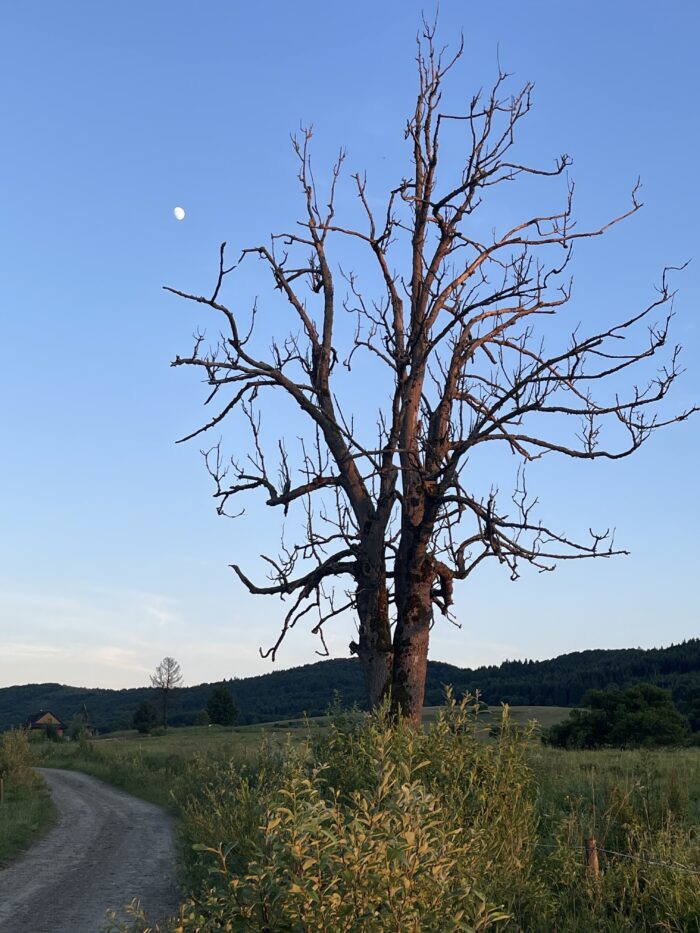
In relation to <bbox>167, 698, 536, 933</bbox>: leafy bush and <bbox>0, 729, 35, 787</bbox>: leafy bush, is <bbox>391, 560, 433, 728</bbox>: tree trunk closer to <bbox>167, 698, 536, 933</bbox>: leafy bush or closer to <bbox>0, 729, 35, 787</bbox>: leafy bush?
<bbox>167, 698, 536, 933</bbox>: leafy bush


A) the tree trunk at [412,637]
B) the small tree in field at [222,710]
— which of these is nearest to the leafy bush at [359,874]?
the tree trunk at [412,637]

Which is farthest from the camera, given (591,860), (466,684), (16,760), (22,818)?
(466,684)

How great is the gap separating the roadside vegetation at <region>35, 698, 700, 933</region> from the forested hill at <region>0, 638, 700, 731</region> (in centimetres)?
5474

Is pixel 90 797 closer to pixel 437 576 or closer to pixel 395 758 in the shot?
pixel 437 576

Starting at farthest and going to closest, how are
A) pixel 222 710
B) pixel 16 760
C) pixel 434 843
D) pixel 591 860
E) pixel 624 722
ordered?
pixel 222 710 → pixel 624 722 → pixel 16 760 → pixel 591 860 → pixel 434 843

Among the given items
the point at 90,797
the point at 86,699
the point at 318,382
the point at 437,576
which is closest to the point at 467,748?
the point at 437,576

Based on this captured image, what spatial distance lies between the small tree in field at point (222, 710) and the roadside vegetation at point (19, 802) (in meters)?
67.9

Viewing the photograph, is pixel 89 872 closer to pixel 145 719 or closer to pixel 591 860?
pixel 591 860

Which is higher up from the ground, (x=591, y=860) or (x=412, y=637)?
(x=412, y=637)

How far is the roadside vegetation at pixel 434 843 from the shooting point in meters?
3.90

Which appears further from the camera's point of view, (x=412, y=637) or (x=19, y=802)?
(x=19, y=802)

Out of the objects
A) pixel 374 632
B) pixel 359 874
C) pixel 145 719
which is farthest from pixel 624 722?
pixel 145 719

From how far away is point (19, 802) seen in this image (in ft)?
74.8

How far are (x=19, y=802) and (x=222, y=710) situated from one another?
255ft
